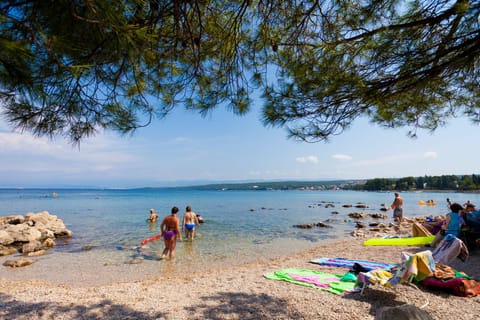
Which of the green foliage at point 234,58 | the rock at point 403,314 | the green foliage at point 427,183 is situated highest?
the green foliage at point 234,58

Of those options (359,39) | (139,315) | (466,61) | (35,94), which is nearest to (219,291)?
(139,315)

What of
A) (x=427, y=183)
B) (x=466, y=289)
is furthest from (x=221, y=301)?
(x=427, y=183)

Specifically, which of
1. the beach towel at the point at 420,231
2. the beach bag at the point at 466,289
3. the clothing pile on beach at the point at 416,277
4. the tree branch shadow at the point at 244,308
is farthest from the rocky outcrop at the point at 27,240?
the beach towel at the point at 420,231

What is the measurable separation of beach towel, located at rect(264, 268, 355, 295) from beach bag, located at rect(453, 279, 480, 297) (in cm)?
137

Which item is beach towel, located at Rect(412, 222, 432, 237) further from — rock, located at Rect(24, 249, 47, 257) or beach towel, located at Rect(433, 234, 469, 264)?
rock, located at Rect(24, 249, 47, 257)

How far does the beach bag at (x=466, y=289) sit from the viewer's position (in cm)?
359

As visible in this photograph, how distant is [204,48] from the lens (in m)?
3.41

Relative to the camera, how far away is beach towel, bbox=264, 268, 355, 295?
4.05 metres

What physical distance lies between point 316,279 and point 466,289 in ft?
6.82

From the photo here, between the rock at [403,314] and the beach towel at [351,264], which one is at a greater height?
the rock at [403,314]

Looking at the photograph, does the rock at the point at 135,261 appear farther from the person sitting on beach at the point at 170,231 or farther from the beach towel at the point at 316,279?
the beach towel at the point at 316,279

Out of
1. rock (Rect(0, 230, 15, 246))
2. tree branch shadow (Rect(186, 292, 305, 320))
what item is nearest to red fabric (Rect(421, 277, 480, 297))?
tree branch shadow (Rect(186, 292, 305, 320))

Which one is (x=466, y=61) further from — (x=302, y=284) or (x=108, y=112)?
(x=108, y=112)

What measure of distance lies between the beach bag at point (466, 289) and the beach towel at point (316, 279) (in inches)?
54.1
